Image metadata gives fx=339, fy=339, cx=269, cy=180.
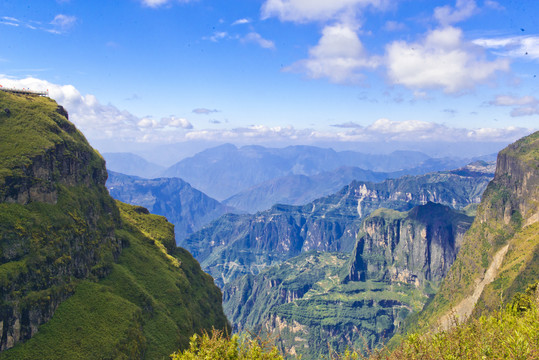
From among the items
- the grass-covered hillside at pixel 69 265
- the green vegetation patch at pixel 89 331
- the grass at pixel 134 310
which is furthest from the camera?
the grass at pixel 134 310

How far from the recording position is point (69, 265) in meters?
69.9

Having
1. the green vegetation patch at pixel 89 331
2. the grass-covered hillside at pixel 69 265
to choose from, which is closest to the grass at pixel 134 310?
the green vegetation patch at pixel 89 331

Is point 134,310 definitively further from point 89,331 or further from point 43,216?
point 43,216

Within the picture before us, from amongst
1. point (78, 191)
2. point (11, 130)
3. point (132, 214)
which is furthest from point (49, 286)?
point (132, 214)

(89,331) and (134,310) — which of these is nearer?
(89,331)

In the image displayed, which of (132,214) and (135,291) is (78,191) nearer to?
(135,291)

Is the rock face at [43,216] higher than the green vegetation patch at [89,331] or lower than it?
higher

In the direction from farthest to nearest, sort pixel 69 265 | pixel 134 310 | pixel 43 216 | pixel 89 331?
pixel 134 310
pixel 69 265
pixel 43 216
pixel 89 331

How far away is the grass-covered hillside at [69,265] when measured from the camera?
57.8 m

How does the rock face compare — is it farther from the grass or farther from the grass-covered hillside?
the grass

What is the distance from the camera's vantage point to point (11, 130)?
76688 millimetres

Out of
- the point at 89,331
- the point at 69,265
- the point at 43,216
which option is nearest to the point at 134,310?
the point at 89,331

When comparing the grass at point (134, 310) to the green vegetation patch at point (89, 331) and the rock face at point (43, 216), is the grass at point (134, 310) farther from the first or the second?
the rock face at point (43, 216)

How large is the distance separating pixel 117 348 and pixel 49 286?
17.5 metres
